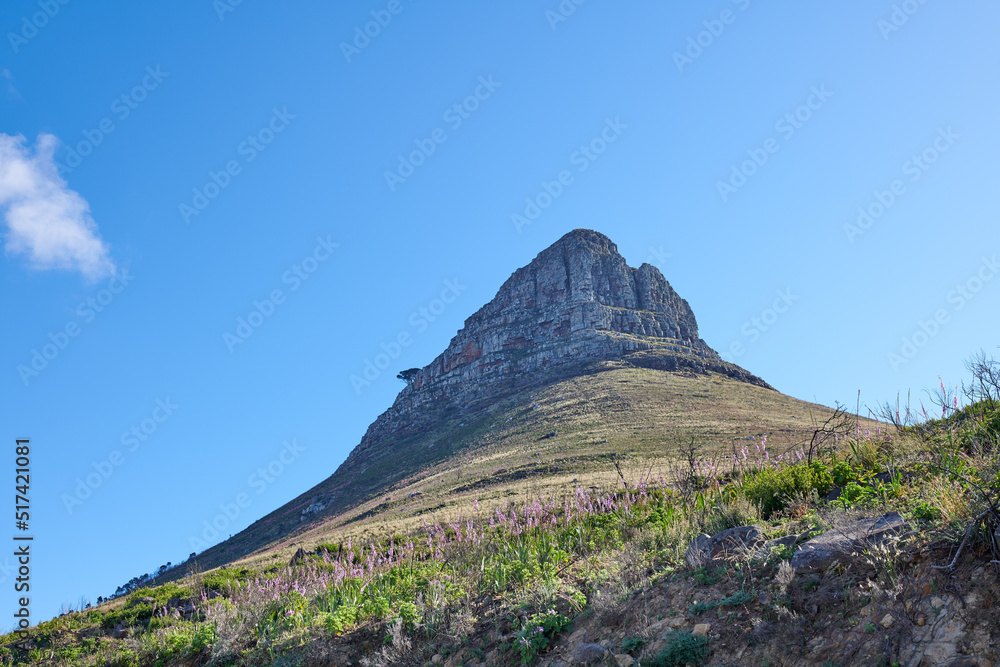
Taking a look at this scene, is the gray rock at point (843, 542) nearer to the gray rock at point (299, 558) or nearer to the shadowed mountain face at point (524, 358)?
the gray rock at point (299, 558)

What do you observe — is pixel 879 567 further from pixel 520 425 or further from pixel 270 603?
pixel 520 425

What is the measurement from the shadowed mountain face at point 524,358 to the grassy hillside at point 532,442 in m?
0.56

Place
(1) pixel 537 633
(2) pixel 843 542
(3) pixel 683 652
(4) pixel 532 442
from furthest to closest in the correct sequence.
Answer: (4) pixel 532 442, (1) pixel 537 633, (2) pixel 843 542, (3) pixel 683 652

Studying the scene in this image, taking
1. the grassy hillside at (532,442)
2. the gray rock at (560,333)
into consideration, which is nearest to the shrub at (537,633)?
the grassy hillside at (532,442)

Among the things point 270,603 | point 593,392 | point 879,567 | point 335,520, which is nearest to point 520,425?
point 593,392

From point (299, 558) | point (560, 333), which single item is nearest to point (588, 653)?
point (299, 558)

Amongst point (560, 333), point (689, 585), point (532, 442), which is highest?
point (560, 333)

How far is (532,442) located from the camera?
58844 mm

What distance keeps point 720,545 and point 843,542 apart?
1.44m

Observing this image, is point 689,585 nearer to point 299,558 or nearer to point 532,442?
point 299,558

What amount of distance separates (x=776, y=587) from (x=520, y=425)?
64.4 metres

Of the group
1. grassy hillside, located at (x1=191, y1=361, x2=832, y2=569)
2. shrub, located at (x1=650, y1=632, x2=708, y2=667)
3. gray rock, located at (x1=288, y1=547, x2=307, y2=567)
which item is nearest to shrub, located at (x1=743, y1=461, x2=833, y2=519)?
shrub, located at (x1=650, y1=632, x2=708, y2=667)

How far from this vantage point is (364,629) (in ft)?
24.5

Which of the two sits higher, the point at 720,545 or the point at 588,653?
the point at 720,545
